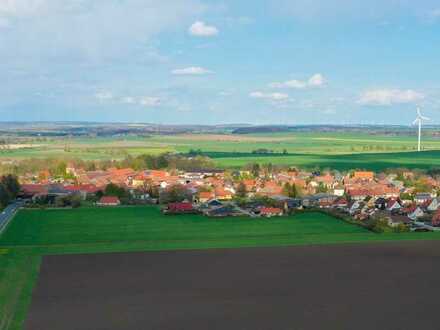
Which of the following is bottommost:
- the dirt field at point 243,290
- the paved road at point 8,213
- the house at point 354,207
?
the paved road at point 8,213

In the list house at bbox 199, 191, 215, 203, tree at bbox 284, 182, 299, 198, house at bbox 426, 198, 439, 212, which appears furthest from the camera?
tree at bbox 284, 182, 299, 198

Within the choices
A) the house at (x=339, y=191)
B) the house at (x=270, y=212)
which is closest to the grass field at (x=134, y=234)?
the house at (x=270, y=212)

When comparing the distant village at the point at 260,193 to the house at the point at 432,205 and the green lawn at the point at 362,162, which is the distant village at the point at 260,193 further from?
the green lawn at the point at 362,162

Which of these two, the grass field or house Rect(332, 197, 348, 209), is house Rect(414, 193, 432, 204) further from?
the grass field

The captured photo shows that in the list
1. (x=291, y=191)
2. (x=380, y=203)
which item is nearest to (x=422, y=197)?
(x=380, y=203)

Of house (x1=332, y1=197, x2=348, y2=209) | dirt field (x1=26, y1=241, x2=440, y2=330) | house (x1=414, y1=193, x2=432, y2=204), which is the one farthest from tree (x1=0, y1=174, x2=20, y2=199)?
house (x1=414, y1=193, x2=432, y2=204)

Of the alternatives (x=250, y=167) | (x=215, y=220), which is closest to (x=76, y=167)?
(x=250, y=167)

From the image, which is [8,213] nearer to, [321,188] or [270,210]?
[270,210]
